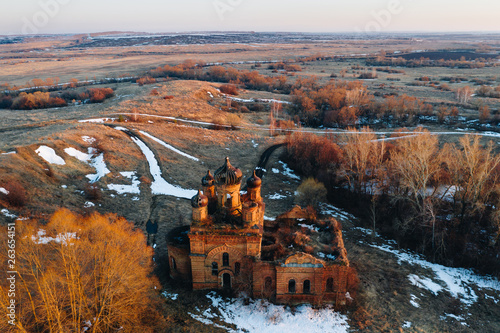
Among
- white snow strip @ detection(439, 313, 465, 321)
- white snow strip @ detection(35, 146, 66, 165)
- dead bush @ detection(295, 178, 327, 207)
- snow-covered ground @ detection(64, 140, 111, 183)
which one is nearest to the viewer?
white snow strip @ detection(439, 313, 465, 321)

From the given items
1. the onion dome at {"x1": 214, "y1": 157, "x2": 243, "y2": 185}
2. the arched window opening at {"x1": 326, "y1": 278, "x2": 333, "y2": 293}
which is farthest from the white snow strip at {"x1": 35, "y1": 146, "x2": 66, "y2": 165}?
the arched window opening at {"x1": 326, "y1": 278, "x2": 333, "y2": 293}

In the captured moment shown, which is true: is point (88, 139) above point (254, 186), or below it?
below

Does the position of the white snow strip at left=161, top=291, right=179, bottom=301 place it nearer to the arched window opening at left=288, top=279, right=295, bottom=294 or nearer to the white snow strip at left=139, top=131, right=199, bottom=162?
the arched window opening at left=288, top=279, right=295, bottom=294

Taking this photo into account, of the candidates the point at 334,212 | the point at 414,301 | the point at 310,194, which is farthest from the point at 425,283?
the point at 310,194

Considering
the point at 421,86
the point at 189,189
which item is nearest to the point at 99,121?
the point at 189,189

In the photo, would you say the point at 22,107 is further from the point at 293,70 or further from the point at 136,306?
the point at 293,70

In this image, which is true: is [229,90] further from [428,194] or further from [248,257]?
[248,257]
